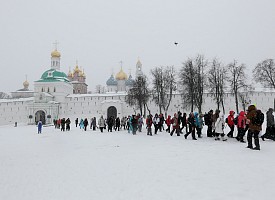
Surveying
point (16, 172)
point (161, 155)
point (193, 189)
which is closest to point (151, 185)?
point (193, 189)

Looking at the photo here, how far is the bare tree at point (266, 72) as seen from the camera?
34.8 meters

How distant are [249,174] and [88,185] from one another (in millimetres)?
3777

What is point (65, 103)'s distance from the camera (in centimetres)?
6178

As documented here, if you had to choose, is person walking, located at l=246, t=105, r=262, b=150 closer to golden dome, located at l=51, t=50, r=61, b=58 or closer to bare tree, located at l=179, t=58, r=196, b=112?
bare tree, located at l=179, t=58, r=196, b=112

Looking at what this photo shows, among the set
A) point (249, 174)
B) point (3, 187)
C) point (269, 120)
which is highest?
point (269, 120)

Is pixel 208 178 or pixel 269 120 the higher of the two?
pixel 269 120

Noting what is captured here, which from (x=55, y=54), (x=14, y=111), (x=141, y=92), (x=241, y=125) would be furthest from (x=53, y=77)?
(x=241, y=125)

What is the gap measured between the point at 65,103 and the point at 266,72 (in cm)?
4637

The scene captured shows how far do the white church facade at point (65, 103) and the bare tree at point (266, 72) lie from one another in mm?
16719

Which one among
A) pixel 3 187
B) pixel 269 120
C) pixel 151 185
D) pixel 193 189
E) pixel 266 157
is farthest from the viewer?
pixel 269 120

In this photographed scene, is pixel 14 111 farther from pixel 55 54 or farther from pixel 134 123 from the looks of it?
pixel 134 123

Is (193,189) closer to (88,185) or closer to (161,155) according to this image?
(88,185)

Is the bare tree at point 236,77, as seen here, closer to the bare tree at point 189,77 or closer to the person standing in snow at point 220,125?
the bare tree at point 189,77

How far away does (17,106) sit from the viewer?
204 feet
